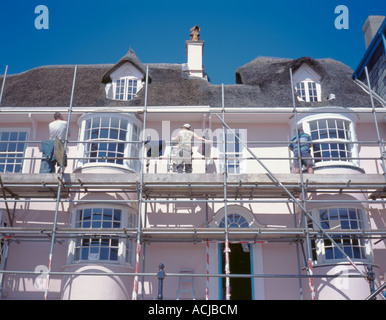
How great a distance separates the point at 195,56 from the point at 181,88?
2.58 meters

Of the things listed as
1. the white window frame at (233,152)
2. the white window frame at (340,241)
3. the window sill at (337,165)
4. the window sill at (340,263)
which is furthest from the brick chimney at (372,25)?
the window sill at (340,263)

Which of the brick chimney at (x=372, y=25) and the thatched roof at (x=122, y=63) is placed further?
the brick chimney at (x=372, y=25)

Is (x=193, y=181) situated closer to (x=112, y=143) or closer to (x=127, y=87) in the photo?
(x=112, y=143)

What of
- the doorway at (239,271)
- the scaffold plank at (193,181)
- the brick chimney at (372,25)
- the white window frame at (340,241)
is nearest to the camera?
the scaffold plank at (193,181)

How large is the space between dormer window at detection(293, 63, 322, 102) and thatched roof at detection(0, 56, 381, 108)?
0.61ft

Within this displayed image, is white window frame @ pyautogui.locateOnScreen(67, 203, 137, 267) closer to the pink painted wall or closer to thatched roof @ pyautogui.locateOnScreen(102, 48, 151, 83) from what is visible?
the pink painted wall

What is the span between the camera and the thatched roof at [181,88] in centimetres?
1502

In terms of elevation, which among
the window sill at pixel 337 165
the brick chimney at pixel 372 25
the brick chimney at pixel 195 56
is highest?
the brick chimney at pixel 372 25

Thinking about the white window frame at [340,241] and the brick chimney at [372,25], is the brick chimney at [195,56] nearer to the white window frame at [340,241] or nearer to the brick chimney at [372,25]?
the brick chimney at [372,25]

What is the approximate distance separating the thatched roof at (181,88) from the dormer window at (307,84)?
0.61 ft

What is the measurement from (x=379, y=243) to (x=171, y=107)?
7.49 meters

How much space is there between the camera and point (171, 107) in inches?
571

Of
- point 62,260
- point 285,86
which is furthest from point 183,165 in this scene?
point 285,86

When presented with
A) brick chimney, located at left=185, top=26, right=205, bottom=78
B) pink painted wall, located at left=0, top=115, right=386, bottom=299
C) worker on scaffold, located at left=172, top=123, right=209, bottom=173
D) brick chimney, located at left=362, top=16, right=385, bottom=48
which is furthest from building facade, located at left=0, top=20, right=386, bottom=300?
brick chimney, located at left=362, top=16, right=385, bottom=48
